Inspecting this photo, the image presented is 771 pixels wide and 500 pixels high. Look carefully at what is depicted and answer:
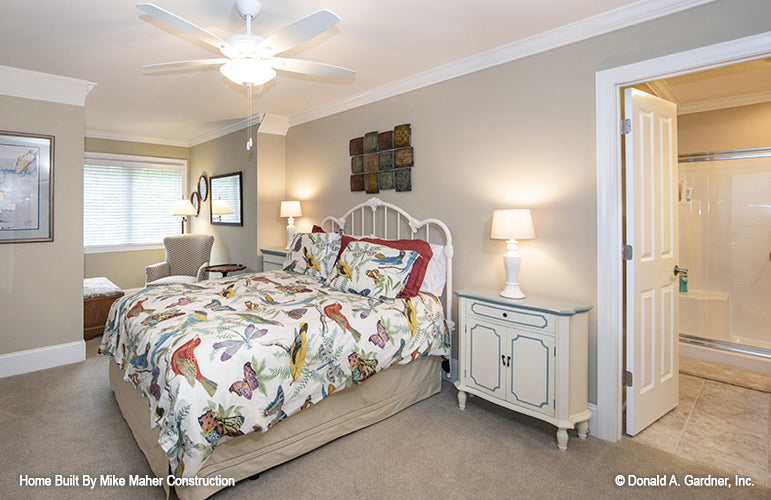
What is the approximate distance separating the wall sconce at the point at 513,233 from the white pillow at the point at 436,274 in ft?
2.04

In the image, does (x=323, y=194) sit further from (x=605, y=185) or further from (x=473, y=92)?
(x=605, y=185)

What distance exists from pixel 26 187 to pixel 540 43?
4230 millimetres

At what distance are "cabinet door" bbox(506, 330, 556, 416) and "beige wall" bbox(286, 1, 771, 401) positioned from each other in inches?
15.3

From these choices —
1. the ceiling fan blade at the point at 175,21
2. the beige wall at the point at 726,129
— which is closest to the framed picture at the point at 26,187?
the ceiling fan blade at the point at 175,21

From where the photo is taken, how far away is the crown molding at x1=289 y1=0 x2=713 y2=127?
7.30 feet

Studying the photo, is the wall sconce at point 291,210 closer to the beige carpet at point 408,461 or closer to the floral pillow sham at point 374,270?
the floral pillow sham at point 374,270

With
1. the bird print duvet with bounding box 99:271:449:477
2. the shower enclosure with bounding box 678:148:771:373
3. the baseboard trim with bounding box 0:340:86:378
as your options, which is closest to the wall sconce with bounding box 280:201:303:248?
the bird print duvet with bounding box 99:271:449:477

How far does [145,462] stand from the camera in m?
2.20

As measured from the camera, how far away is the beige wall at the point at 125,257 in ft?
18.8

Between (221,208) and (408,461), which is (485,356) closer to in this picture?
(408,461)

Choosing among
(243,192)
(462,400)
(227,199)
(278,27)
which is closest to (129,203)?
(227,199)

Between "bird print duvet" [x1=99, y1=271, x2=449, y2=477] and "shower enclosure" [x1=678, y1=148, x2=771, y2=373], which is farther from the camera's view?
"shower enclosure" [x1=678, y1=148, x2=771, y2=373]

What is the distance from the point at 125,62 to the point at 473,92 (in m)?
2.69

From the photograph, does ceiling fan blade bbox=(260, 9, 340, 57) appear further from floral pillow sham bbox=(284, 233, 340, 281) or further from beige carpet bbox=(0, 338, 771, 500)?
beige carpet bbox=(0, 338, 771, 500)
